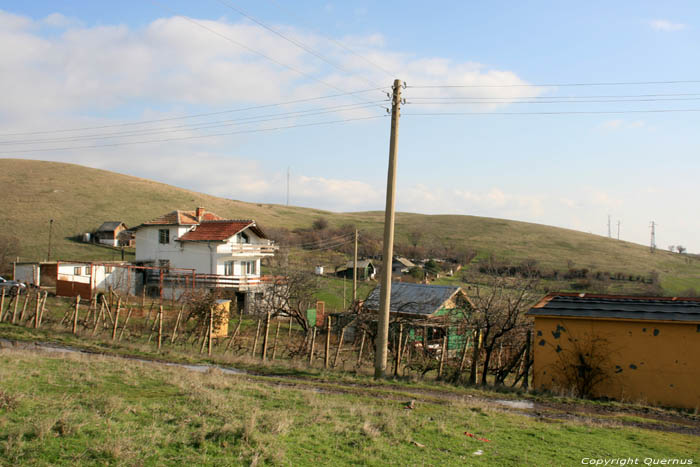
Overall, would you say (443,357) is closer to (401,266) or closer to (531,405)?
(531,405)

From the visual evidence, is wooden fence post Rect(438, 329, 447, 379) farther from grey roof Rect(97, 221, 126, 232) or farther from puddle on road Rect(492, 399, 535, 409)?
grey roof Rect(97, 221, 126, 232)

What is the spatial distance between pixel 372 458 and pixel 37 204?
8425cm

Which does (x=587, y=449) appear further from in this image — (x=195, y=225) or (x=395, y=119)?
(x=195, y=225)

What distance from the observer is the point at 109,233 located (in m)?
67.5

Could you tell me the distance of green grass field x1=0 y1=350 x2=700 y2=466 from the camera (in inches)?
276

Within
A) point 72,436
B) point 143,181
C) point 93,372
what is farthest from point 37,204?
point 72,436

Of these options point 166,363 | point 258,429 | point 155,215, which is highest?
point 155,215

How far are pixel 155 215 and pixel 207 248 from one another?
41.5 meters

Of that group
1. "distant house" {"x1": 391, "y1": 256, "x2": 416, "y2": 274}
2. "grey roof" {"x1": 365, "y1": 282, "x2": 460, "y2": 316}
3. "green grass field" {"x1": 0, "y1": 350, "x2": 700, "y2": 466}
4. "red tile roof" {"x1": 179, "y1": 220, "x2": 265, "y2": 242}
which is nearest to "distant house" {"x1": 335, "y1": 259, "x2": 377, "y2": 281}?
"distant house" {"x1": 391, "y1": 256, "x2": 416, "y2": 274}

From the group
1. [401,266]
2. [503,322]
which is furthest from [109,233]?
[503,322]

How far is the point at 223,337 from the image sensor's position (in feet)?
86.9

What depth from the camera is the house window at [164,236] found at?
45.9 meters

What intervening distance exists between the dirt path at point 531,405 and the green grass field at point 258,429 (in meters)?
0.46

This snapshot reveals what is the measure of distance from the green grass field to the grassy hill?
54095 millimetres
